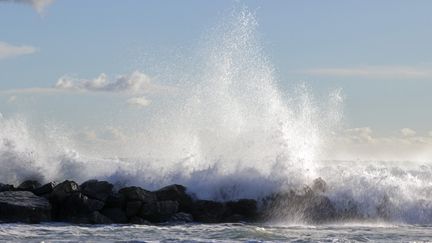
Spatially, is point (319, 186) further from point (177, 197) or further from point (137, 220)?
point (137, 220)

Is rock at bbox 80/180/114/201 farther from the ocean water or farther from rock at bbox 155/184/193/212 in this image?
the ocean water

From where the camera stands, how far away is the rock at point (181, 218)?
75.2 ft

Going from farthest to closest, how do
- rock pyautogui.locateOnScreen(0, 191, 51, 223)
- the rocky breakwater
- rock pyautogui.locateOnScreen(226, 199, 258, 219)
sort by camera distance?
rock pyautogui.locateOnScreen(226, 199, 258, 219), the rocky breakwater, rock pyautogui.locateOnScreen(0, 191, 51, 223)

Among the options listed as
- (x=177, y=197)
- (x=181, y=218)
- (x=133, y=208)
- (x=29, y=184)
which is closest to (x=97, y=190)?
(x=133, y=208)

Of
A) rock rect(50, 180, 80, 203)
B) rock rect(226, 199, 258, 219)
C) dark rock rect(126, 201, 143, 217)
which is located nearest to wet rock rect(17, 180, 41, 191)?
rock rect(50, 180, 80, 203)

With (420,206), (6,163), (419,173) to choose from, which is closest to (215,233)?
(420,206)

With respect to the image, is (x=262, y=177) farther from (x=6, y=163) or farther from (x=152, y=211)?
(x=6, y=163)

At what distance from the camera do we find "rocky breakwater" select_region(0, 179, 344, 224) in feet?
72.5

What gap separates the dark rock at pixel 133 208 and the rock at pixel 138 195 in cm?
20

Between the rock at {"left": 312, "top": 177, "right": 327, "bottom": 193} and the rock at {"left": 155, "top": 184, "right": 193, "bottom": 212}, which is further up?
the rock at {"left": 312, "top": 177, "right": 327, "bottom": 193}

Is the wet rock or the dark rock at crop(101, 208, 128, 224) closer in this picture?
the dark rock at crop(101, 208, 128, 224)

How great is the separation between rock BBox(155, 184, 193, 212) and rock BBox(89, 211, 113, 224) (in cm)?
198

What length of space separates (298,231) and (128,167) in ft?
28.0

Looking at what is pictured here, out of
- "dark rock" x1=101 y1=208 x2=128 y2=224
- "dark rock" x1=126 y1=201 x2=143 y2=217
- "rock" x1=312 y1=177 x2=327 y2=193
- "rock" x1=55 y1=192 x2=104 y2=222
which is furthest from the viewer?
"rock" x1=312 y1=177 x2=327 y2=193
